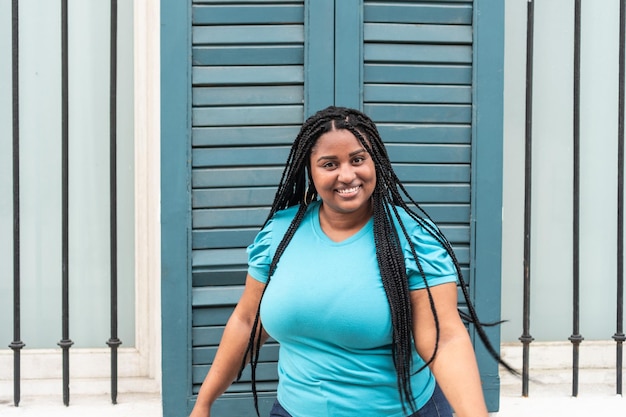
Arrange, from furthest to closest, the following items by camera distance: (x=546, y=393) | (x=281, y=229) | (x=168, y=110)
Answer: (x=546, y=393) → (x=168, y=110) → (x=281, y=229)

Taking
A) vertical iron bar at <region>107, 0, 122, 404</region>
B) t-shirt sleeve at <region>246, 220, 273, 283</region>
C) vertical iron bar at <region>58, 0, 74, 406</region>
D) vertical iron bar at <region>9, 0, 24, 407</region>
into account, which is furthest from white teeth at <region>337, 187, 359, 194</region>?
vertical iron bar at <region>9, 0, 24, 407</region>

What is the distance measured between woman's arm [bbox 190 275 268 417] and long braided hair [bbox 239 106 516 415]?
0.09 feet

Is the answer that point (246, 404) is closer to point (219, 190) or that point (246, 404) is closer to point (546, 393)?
point (219, 190)

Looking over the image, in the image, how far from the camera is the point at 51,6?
10.7ft

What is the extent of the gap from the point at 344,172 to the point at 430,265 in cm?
32

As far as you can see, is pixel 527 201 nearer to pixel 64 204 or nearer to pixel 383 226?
pixel 383 226

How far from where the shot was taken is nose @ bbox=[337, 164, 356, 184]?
6.42ft

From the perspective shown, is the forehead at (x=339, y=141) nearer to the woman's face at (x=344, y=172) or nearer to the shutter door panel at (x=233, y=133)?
the woman's face at (x=344, y=172)

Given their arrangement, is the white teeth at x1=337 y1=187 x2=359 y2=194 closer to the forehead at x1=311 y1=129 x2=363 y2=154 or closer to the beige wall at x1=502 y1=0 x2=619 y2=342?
the forehead at x1=311 y1=129 x2=363 y2=154

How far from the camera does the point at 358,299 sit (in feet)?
6.22

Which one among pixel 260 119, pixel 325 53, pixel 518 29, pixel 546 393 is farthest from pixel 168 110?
pixel 546 393

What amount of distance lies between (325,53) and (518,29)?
1050 millimetres

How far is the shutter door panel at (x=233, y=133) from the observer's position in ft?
9.14

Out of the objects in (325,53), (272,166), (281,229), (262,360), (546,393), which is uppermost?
(325,53)
